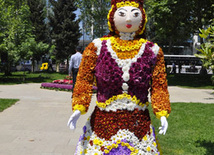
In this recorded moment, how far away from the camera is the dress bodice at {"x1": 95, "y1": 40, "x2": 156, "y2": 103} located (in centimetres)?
276

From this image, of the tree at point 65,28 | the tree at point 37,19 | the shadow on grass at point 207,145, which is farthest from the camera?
the tree at point 37,19

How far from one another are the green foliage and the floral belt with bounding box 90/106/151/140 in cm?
2841

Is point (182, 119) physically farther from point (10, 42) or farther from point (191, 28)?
point (191, 28)

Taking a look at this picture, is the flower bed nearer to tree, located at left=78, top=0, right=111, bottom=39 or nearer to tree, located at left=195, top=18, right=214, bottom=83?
tree, located at left=195, top=18, right=214, bottom=83

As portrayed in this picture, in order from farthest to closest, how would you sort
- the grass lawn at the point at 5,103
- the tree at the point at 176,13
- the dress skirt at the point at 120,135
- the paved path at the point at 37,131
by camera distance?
the tree at the point at 176,13, the grass lawn at the point at 5,103, the paved path at the point at 37,131, the dress skirt at the point at 120,135

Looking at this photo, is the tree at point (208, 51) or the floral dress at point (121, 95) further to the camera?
the tree at point (208, 51)

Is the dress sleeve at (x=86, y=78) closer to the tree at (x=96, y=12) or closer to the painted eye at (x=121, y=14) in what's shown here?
the painted eye at (x=121, y=14)

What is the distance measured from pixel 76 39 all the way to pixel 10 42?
1449 centimetres

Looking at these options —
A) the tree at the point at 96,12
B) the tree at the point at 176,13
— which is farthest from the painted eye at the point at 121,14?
the tree at the point at 96,12

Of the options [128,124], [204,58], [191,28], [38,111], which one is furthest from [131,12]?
[191,28]

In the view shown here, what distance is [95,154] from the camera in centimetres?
270

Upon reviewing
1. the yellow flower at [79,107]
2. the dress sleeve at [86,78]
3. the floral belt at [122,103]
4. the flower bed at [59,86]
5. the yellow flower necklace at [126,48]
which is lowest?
the flower bed at [59,86]

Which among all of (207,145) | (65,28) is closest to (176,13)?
(65,28)

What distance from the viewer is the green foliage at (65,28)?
100 feet
